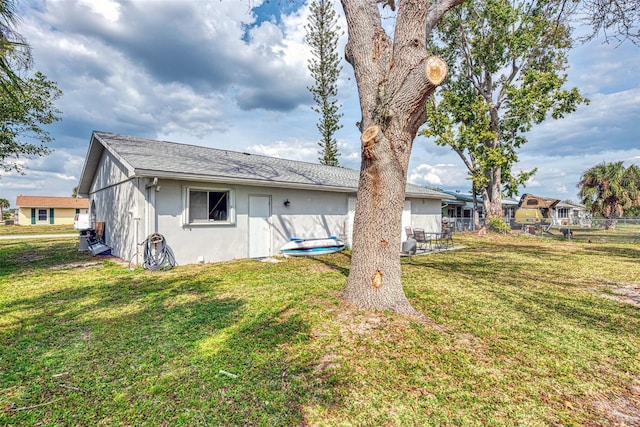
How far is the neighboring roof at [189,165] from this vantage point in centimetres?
787

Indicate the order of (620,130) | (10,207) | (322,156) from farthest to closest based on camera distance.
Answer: (10,207) → (322,156) → (620,130)

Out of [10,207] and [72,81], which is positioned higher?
[72,81]

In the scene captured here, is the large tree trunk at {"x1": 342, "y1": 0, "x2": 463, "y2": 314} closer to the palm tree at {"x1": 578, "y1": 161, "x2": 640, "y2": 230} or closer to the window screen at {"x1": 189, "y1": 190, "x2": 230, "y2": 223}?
the window screen at {"x1": 189, "y1": 190, "x2": 230, "y2": 223}

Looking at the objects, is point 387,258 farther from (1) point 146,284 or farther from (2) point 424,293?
(1) point 146,284

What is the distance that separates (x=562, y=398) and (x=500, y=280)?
16.0ft

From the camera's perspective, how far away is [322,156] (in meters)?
24.1

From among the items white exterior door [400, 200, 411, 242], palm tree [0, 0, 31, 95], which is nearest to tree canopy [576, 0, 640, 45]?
palm tree [0, 0, 31, 95]

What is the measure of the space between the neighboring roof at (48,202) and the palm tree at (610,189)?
53661mm

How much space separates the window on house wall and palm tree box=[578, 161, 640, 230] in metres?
31.8

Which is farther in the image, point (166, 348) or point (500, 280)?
point (500, 280)

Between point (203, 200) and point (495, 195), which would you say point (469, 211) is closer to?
point (495, 195)

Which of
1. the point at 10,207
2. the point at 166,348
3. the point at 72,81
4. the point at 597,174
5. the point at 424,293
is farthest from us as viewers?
the point at 10,207

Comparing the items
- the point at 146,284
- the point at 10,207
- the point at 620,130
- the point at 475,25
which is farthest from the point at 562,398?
the point at 10,207

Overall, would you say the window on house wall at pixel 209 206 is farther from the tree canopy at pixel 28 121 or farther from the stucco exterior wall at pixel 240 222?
the tree canopy at pixel 28 121
